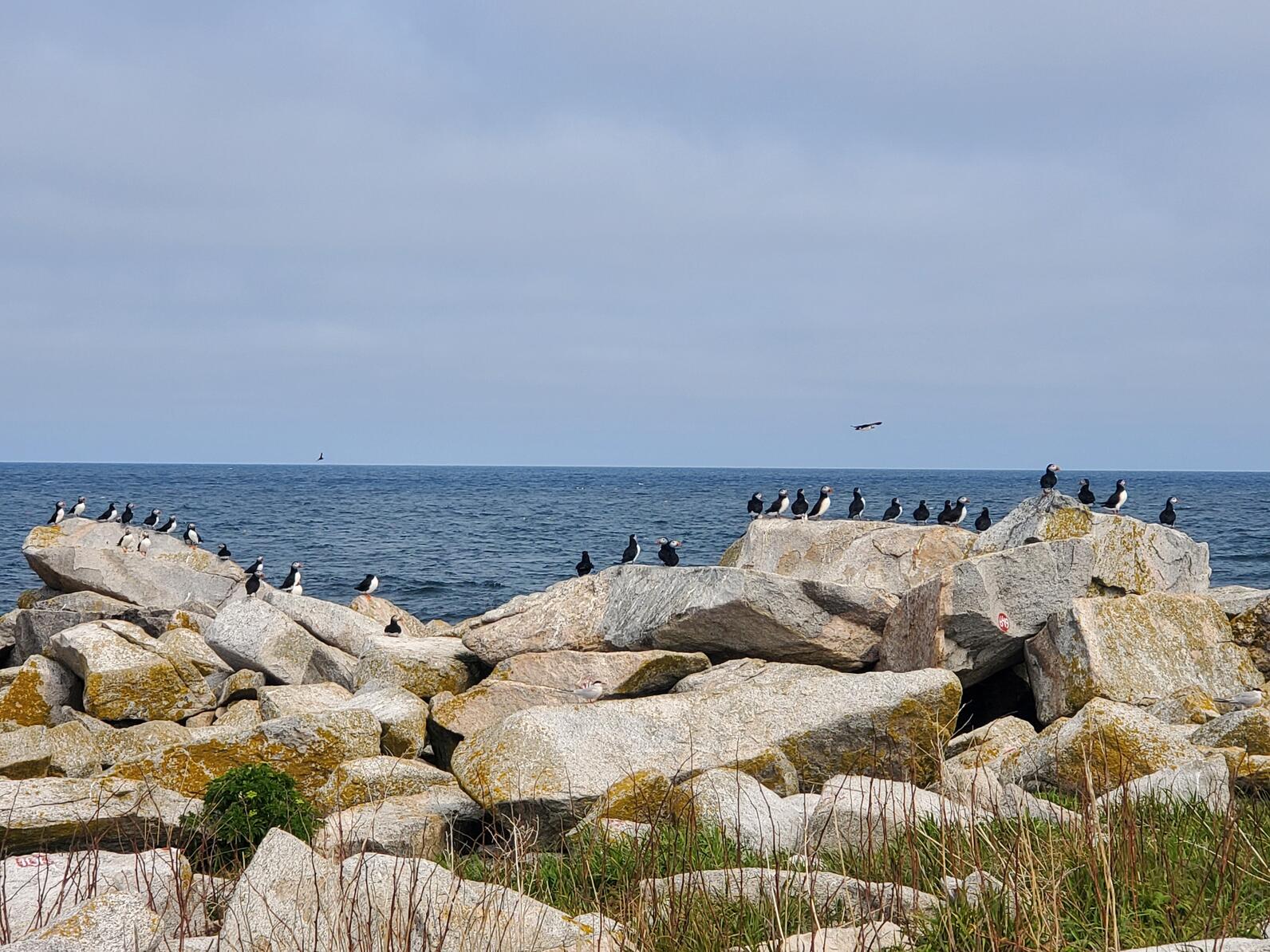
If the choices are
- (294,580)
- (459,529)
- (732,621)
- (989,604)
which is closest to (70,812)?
(732,621)

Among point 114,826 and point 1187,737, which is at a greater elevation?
point 1187,737

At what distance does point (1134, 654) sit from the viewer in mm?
11117

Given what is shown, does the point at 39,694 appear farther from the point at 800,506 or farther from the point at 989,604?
the point at 800,506

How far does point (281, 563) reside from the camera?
39688 millimetres

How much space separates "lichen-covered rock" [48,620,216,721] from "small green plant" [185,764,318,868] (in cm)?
704

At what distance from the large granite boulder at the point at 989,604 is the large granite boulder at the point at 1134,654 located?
1.01ft

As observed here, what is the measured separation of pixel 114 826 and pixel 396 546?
37.7m

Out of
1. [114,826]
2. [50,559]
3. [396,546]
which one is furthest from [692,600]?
[396,546]

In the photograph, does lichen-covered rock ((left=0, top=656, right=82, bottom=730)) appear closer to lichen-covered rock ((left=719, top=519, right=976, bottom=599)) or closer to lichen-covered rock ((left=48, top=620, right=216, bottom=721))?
lichen-covered rock ((left=48, top=620, right=216, bottom=721))

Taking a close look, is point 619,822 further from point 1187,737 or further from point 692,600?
point 692,600

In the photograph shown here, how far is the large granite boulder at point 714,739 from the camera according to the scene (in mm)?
8688

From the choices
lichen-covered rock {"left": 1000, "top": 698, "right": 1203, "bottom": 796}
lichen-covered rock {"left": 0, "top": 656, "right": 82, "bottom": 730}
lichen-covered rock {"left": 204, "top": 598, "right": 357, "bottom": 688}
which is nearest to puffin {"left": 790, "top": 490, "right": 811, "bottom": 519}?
lichen-covered rock {"left": 204, "top": 598, "right": 357, "bottom": 688}

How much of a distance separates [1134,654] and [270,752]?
27.9ft

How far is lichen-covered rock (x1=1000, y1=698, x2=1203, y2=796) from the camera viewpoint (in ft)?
25.7
